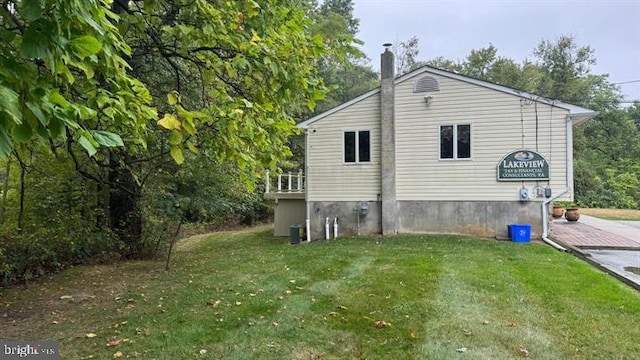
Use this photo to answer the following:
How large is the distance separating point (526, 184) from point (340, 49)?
29.8 ft

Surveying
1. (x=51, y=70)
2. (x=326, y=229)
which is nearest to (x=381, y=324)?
(x=51, y=70)

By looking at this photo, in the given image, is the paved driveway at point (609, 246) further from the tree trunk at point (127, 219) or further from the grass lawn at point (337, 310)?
the tree trunk at point (127, 219)

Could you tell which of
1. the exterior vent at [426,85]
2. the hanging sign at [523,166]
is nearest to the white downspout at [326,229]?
the exterior vent at [426,85]

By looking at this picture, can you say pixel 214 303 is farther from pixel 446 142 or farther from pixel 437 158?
pixel 446 142

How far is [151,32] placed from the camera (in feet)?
15.9

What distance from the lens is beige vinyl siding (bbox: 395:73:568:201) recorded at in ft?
36.2

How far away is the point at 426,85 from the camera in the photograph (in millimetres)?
12141

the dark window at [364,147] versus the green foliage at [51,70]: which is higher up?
the dark window at [364,147]

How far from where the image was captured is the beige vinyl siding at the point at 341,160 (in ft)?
41.1

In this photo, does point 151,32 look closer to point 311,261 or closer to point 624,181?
point 311,261

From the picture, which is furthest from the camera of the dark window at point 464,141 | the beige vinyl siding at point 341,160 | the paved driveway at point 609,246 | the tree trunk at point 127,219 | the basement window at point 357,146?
the basement window at point 357,146

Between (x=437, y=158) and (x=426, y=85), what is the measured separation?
2.29 metres

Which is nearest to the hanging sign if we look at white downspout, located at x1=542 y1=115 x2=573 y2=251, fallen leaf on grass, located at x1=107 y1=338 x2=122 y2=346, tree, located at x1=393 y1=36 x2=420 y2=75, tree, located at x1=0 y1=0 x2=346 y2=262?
white downspout, located at x1=542 y1=115 x2=573 y2=251

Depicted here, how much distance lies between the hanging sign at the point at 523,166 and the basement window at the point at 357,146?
3.93 m
